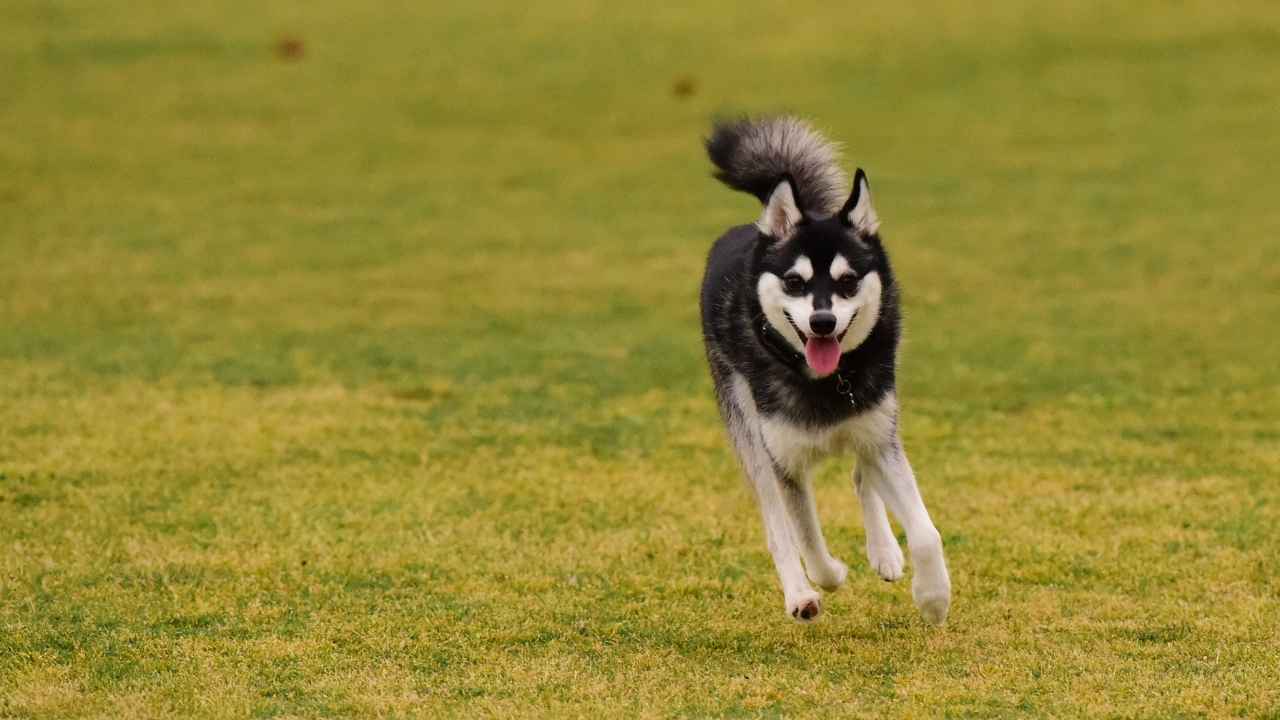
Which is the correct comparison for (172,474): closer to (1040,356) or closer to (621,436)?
(621,436)

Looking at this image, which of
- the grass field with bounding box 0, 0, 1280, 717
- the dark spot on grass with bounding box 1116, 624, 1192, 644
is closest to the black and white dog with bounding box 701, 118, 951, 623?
the grass field with bounding box 0, 0, 1280, 717

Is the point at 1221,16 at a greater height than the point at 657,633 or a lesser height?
greater

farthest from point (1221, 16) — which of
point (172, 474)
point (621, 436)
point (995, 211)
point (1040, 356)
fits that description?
point (172, 474)

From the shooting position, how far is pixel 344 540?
8.67m

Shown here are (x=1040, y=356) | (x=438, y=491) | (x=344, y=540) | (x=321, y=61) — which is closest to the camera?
(x=344, y=540)

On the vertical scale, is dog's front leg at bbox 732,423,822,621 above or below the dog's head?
→ below

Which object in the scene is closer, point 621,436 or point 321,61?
point 621,436

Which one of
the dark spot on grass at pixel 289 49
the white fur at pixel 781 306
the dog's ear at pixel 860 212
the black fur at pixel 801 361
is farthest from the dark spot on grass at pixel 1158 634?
the dark spot on grass at pixel 289 49

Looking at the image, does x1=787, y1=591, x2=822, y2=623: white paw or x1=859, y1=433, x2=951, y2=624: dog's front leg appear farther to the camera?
x1=787, y1=591, x2=822, y2=623: white paw

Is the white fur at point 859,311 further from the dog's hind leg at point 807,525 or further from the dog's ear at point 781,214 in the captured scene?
the dog's hind leg at point 807,525

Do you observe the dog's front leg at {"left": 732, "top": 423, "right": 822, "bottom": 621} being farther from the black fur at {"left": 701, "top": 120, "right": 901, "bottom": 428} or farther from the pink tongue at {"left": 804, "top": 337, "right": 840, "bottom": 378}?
the pink tongue at {"left": 804, "top": 337, "right": 840, "bottom": 378}

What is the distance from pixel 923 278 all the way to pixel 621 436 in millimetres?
6378

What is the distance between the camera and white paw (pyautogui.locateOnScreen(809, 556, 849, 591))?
7.29 meters

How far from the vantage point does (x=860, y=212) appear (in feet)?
22.5
